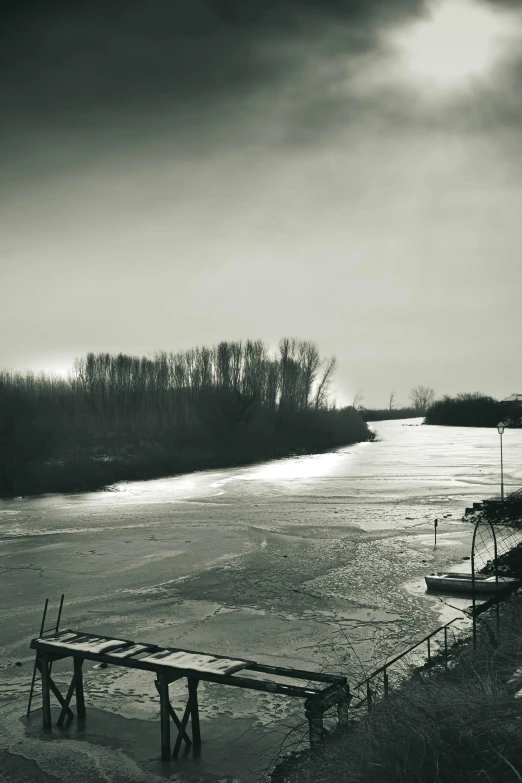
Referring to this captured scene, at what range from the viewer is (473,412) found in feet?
384

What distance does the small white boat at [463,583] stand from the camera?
14.4 meters

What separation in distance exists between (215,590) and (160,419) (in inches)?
2348

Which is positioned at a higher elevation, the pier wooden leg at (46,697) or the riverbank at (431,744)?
the riverbank at (431,744)

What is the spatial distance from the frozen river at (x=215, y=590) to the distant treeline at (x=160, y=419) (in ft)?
16.0

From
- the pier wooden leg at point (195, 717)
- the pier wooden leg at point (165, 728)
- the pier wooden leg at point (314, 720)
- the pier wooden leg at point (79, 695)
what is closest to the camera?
the pier wooden leg at point (314, 720)

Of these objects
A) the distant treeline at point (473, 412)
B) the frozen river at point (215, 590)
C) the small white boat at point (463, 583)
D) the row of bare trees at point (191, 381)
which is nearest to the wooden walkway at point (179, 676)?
the frozen river at point (215, 590)

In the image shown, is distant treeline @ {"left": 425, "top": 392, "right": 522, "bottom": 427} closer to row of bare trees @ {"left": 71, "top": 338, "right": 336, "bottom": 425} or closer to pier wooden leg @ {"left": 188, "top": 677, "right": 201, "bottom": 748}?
row of bare trees @ {"left": 71, "top": 338, "right": 336, "bottom": 425}

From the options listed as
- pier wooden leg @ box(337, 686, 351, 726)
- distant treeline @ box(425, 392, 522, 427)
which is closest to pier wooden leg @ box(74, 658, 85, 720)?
pier wooden leg @ box(337, 686, 351, 726)

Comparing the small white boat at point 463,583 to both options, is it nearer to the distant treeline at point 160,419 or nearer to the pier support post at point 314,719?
the pier support post at point 314,719

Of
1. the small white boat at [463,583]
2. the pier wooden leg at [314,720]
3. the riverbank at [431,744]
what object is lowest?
the small white boat at [463,583]

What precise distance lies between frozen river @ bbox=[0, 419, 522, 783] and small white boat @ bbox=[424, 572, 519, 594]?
1.73 ft

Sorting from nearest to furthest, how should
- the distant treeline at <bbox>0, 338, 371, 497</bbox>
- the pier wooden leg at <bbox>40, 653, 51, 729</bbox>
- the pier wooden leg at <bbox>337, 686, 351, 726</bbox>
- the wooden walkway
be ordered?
1. the pier wooden leg at <bbox>337, 686, 351, 726</bbox>
2. the wooden walkway
3. the pier wooden leg at <bbox>40, 653, 51, 729</bbox>
4. the distant treeline at <bbox>0, 338, 371, 497</bbox>

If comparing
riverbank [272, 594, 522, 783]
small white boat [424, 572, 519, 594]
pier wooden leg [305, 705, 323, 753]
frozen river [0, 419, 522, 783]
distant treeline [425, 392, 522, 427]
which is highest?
distant treeline [425, 392, 522, 427]

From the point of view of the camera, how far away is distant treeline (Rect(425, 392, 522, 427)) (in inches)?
4427
